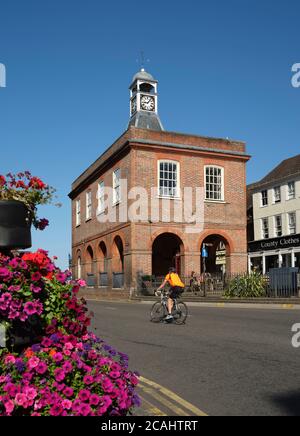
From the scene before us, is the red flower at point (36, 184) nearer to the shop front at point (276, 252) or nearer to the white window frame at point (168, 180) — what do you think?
the white window frame at point (168, 180)

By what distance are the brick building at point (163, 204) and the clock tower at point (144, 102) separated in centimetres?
61

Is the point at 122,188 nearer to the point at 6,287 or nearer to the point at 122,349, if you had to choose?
the point at 122,349

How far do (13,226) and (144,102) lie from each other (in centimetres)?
3678

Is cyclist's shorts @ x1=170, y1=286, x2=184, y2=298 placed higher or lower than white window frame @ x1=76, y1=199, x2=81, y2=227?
lower

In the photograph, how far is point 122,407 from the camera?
12.8ft

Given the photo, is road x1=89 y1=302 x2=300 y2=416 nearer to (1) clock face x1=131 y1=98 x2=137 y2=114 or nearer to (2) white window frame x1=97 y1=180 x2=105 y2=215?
(2) white window frame x1=97 y1=180 x2=105 y2=215

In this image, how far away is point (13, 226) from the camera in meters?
4.29

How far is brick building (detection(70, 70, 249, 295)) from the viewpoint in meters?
30.9

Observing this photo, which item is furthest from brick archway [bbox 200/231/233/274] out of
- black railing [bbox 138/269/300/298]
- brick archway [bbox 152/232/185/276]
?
brick archway [bbox 152/232/185/276]

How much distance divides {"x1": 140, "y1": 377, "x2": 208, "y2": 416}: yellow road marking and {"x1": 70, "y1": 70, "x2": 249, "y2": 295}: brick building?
23130mm

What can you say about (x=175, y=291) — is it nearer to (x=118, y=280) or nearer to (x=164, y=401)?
(x=164, y=401)

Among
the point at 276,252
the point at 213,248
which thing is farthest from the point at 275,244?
the point at 213,248

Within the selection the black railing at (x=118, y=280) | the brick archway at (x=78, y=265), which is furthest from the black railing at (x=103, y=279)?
the brick archway at (x=78, y=265)
